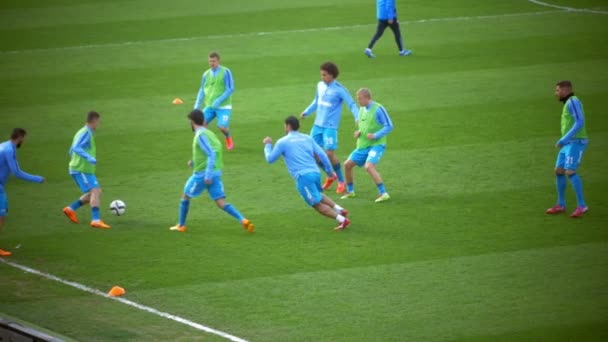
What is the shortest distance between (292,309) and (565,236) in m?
4.51

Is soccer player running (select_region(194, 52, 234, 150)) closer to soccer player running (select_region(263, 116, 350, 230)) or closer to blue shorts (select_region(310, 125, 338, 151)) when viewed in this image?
blue shorts (select_region(310, 125, 338, 151))

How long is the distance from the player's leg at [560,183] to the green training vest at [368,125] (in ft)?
9.37

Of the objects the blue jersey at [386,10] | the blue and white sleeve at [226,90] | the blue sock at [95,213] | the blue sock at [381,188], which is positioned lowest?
the blue sock at [381,188]

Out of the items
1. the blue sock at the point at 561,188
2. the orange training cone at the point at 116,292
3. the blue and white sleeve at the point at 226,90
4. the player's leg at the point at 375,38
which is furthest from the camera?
the player's leg at the point at 375,38

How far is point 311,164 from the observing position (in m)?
15.2

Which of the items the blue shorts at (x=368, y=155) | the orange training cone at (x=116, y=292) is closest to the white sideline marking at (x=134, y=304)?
the orange training cone at (x=116, y=292)

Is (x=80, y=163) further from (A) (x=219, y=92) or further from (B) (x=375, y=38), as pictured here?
(B) (x=375, y=38)

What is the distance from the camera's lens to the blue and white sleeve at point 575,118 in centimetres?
1509

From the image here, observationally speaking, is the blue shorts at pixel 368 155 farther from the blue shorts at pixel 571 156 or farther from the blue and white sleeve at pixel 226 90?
the blue and white sleeve at pixel 226 90

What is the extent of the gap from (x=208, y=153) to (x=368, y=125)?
2941mm

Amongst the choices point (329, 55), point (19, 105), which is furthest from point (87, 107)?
point (329, 55)

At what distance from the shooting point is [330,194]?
1722 centimetres

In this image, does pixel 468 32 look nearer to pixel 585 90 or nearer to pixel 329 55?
pixel 329 55

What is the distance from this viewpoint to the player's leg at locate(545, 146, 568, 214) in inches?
603
